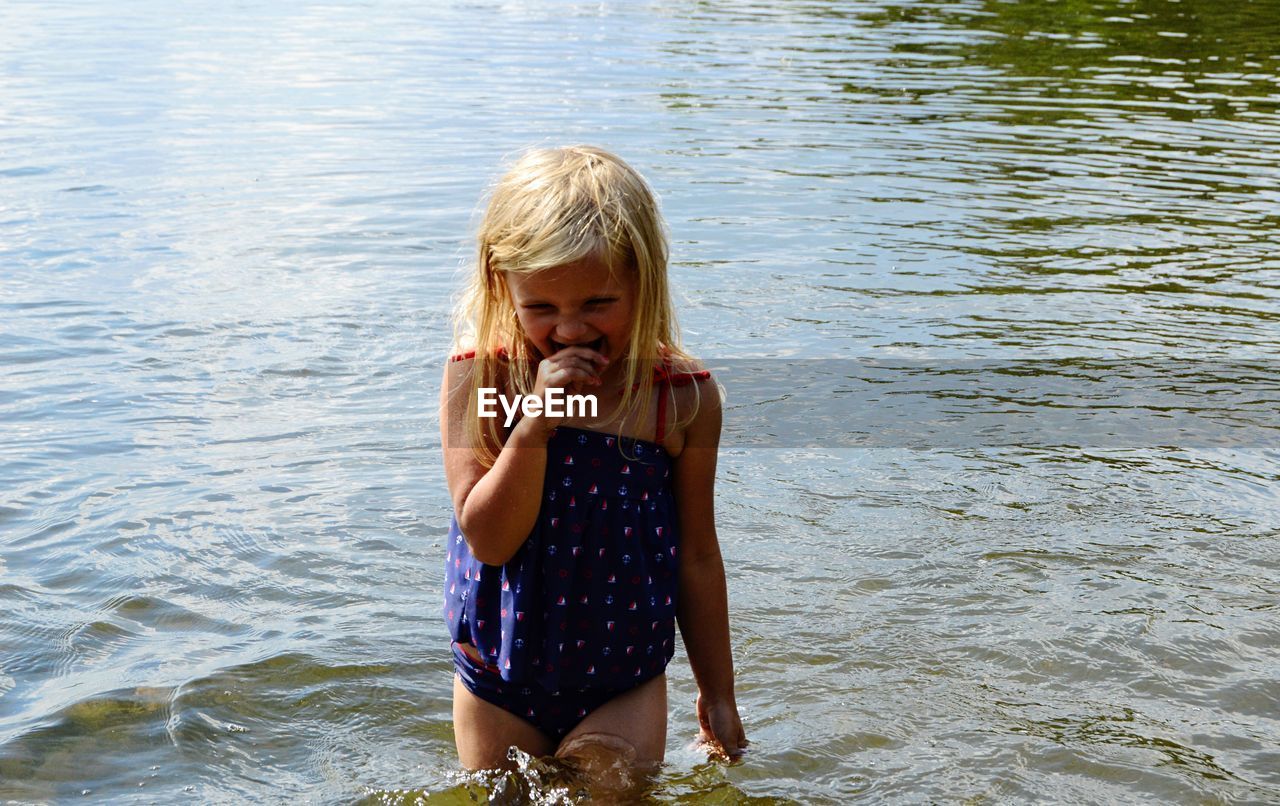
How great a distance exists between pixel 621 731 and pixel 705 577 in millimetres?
406

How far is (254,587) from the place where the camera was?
16.4 feet

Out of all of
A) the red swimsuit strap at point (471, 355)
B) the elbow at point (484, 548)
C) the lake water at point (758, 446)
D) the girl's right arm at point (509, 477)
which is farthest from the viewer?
the lake water at point (758, 446)

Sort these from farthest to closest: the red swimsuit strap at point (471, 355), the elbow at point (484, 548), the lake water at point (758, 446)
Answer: the lake water at point (758, 446), the red swimsuit strap at point (471, 355), the elbow at point (484, 548)

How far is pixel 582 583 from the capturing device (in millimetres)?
3197

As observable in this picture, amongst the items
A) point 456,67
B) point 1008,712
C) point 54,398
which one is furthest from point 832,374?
point 456,67

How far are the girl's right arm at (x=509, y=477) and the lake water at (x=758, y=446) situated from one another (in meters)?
0.68

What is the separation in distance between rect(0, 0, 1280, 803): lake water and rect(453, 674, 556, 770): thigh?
9 centimetres

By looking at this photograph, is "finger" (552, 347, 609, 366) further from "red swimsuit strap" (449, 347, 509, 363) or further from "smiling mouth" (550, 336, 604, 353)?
"red swimsuit strap" (449, 347, 509, 363)

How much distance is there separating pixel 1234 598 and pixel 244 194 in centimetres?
865

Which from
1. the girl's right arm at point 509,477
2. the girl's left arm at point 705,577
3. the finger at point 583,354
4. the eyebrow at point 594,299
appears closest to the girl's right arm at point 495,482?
the girl's right arm at point 509,477

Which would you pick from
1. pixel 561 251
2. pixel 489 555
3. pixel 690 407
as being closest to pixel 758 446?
pixel 690 407

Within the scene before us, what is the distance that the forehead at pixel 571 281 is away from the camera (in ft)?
9.85

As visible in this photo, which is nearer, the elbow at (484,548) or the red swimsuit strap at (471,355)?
the elbow at (484,548)

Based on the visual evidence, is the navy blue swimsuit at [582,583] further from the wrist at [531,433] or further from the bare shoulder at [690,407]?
the wrist at [531,433]
